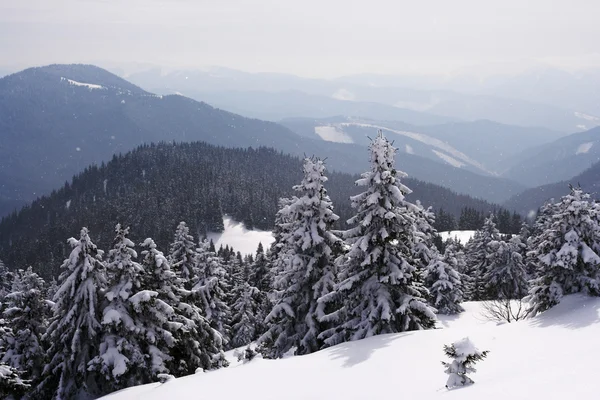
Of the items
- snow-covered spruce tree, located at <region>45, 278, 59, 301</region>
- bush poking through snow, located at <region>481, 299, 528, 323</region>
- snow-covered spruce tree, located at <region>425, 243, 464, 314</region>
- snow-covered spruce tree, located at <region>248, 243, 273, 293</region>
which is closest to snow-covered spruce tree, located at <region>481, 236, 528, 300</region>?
bush poking through snow, located at <region>481, 299, 528, 323</region>

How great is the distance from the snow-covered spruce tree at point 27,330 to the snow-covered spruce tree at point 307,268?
15.0m

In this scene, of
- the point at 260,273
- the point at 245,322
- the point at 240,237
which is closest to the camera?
the point at 245,322

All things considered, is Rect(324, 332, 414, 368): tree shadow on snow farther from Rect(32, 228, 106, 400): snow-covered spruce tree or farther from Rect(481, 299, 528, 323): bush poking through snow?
Rect(32, 228, 106, 400): snow-covered spruce tree

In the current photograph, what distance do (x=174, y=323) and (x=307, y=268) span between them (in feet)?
25.9

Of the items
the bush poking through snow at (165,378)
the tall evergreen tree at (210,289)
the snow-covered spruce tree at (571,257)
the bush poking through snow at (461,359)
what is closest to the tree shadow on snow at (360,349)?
the bush poking through snow at (461,359)

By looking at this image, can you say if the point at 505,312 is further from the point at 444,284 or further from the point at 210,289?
the point at 210,289

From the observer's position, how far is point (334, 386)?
44.4 feet

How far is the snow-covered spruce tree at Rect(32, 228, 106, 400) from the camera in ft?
74.8

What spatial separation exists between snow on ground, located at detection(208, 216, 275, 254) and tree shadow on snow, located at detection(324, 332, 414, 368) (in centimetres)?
11689

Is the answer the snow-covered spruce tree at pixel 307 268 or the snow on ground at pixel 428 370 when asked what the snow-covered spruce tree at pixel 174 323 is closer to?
the snow-covered spruce tree at pixel 307 268

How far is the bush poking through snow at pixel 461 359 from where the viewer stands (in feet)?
35.4

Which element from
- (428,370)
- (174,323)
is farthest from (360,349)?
(174,323)

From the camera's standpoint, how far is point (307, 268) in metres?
22.8

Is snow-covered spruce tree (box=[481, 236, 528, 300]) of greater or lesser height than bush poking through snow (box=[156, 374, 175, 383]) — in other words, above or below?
below
